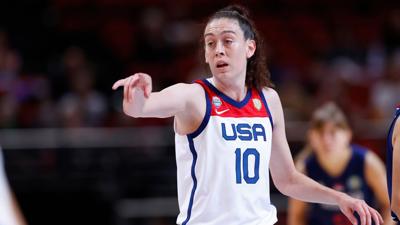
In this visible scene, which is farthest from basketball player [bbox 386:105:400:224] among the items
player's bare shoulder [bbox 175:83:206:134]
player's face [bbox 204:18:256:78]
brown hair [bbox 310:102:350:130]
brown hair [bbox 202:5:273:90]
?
brown hair [bbox 310:102:350:130]

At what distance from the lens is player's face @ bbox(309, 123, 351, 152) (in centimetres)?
745

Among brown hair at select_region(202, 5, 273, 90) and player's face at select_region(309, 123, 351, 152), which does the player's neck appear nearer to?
brown hair at select_region(202, 5, 273, 90)

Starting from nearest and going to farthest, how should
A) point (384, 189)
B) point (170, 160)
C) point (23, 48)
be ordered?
point (384, 189) < point (170, 160) < point (23, 48)

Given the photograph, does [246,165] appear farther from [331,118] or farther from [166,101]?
[331,118]

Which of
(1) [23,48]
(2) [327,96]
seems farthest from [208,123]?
(1) [23,48]

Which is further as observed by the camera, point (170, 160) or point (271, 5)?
point (271, 5)

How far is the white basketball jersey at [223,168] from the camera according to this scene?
16.7ft

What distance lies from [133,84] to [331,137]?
3.39 m

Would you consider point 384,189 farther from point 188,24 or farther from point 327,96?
point 188,24

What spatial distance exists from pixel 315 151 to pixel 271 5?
26.4ft

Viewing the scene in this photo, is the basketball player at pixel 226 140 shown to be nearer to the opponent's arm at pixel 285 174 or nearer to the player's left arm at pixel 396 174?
the opponent's arm at pixel 285 174

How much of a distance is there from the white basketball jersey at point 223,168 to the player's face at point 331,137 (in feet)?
7.47

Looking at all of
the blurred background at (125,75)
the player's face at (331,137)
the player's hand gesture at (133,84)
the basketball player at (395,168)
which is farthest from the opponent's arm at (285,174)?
the blurred background at (125,75)

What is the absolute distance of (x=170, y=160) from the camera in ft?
36.5
